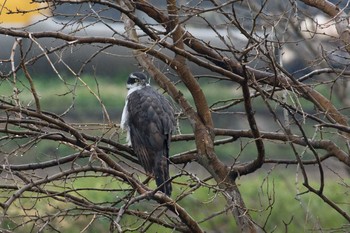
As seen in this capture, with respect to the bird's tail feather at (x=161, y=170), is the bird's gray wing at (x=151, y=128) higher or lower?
higher

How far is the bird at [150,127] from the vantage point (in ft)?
20.0

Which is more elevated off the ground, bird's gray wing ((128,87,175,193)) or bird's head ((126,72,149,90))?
bird's head ((126,72,149,90))

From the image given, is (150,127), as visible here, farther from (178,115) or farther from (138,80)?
(138,80)

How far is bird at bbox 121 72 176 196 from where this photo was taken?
6098 mm

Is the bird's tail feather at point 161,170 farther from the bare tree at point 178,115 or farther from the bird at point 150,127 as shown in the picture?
the bare tree at point 178,115

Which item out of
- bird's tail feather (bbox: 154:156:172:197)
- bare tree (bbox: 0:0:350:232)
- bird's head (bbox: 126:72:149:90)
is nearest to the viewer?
bare tree (bbox: 0:0:350:232)

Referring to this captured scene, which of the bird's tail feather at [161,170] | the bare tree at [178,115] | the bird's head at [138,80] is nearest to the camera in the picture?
the bare tree at [178,115]

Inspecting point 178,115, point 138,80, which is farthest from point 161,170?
point 138,80

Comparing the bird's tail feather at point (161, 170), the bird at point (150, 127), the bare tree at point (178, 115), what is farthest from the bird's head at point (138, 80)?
the bird's tail feather at point (161, 170)

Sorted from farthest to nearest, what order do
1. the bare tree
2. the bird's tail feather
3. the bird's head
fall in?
the bird's head
the bird's tail feather
the bare tree

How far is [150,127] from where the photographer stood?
6387mm

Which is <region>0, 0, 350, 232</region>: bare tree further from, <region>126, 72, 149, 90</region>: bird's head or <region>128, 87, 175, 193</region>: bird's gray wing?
<region>126, 72, 149, 90</region>: bird's head

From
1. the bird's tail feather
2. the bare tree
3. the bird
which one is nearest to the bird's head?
the bird

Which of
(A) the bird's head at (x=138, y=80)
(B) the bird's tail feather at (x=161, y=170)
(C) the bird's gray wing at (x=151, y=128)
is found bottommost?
(B) the bird's tail feather at (x=161, y=170)
